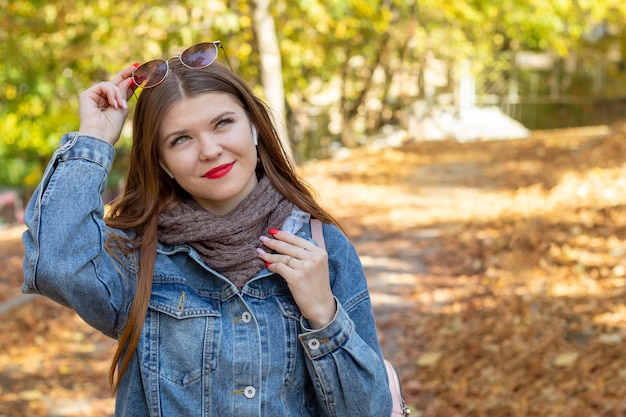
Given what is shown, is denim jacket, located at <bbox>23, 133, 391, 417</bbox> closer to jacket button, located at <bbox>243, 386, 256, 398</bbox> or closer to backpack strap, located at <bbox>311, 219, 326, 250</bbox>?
jacket button, located at <bbox>243, 386, 256, 398</bbox>

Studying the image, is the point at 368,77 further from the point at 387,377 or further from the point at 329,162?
the point at 387,377

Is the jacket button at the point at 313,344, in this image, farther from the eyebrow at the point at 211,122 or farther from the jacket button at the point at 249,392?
the eyebrow at the point at 211,122

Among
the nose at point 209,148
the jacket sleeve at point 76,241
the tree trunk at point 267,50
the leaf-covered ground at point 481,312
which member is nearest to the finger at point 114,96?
the jacket sleeve at point 76,241

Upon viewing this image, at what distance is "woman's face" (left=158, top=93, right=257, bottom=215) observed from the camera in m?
1.99

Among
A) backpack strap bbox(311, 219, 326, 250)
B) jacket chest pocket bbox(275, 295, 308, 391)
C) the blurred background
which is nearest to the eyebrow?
backpack strap bbox(311, 219, 326, 250)

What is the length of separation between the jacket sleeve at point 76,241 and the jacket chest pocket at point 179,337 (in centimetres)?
9

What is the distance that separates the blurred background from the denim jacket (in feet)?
3.04

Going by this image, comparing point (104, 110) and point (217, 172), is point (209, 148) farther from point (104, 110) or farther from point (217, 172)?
point (104, 110)

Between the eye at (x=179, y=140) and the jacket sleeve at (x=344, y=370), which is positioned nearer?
the jacket sleeve at (x=344, y=370)

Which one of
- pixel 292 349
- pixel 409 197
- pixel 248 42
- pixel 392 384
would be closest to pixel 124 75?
pixel 292 349

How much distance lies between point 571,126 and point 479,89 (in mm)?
3635

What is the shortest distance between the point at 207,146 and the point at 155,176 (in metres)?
0.19

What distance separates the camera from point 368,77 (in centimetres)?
2020

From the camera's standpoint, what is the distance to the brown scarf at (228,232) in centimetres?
200
